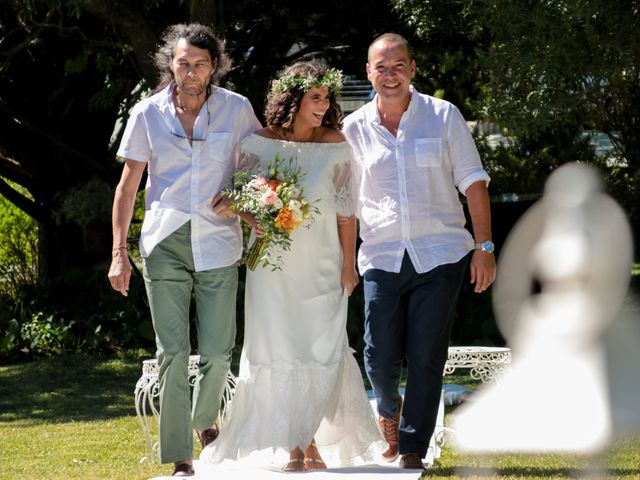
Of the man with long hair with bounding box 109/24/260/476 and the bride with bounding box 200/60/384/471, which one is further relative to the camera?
the bride with bounding box 200/60/384/471

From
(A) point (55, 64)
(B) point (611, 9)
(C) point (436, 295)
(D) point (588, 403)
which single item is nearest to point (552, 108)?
(B) point (611, 9)

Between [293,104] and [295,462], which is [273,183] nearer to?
[293,104]

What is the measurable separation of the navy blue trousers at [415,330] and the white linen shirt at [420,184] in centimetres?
7

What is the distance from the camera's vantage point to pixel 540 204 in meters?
14.5

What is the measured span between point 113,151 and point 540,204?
5558mm

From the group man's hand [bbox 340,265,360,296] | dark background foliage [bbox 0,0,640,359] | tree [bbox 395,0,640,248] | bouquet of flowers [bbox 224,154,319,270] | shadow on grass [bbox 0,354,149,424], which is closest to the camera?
bouquet of flowers [bbox 224,154,319,270]

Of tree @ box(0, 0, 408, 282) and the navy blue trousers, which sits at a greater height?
tree @ box(0, 0, 408, 282)

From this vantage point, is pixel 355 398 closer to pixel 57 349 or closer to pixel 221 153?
pixel 221 153

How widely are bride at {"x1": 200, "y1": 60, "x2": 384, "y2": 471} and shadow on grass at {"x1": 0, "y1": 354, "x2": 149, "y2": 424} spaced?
3672 mm

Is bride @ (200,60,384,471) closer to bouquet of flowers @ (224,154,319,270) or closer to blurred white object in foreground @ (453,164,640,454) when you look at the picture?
bouquet of flowers @ (224,154,319,270)

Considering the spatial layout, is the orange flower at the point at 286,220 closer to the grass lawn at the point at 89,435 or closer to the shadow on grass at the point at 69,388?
the grass lawn at the point at 89,435

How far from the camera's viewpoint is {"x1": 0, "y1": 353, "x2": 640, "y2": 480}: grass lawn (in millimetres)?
5773

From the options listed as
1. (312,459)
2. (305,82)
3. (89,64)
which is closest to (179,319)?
(312,459)

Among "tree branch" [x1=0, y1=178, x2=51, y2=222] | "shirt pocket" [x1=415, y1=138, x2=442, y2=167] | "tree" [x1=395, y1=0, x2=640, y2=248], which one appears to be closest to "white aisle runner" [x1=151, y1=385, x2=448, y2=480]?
"shirt pocket" [x1=415, y1=138, x2=442, y2=167]
